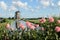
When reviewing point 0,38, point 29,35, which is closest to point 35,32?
point 29,35

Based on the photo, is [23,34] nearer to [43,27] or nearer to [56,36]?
[43,27]

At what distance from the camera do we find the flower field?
16.8ft

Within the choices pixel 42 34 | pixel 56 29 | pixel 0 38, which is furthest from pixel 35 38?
pixel 0 38

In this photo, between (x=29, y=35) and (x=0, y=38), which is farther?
(x=0, y=38)

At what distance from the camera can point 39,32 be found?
529cm

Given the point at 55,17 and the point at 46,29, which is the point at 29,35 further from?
the point at 55,17

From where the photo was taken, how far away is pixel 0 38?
19.8 feet

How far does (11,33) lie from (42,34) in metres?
0.95

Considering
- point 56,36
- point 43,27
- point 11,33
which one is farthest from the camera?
point 11,33

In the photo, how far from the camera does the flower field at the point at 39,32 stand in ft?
16.8

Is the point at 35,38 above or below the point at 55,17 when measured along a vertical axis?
below

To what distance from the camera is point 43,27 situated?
538cm

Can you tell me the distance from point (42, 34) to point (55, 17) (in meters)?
0.69

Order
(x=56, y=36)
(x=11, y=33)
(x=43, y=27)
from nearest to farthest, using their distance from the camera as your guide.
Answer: (x=56, y=36) < (x=43, y=27) < (x=11, y=33)
